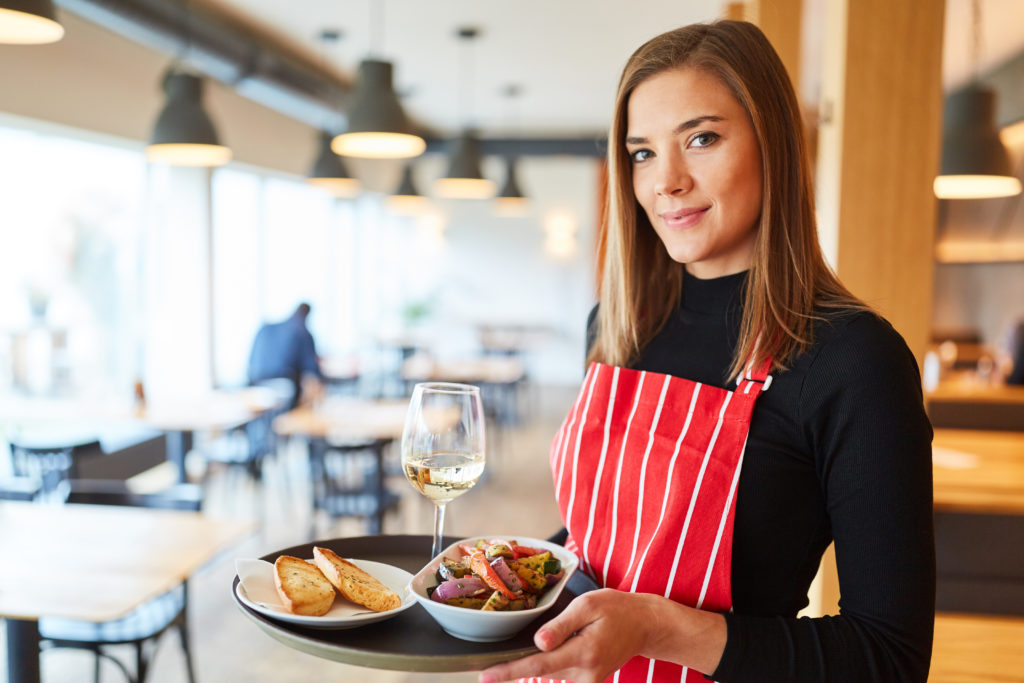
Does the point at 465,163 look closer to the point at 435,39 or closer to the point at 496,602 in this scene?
the point at 435,39

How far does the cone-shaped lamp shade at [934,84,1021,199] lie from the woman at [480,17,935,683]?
2.97 metres

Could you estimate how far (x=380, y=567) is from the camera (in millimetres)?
1103

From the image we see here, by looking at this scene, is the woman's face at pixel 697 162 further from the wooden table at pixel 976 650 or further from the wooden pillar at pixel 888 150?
the wooden table at pixel 976 650

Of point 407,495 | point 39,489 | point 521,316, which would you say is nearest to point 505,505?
point 407,495

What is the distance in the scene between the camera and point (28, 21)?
2002 mm

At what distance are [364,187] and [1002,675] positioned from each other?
10.1m

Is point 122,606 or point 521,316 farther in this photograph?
point 521,316

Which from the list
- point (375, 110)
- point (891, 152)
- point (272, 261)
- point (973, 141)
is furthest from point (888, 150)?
point (272, 261)

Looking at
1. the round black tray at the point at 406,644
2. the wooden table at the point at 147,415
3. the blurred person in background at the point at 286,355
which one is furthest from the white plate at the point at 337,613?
the blurred person in background at the point at 286,355

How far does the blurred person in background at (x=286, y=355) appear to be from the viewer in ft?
20.1

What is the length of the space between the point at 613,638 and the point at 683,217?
1.97 ft

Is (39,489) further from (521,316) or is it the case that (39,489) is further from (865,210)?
(521,316)

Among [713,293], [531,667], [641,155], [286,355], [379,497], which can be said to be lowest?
[379,497]

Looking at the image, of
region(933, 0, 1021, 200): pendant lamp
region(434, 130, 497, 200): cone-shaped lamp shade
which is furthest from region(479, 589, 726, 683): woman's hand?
region(434, 130, 497, 200): cone-shaped lamp shade
